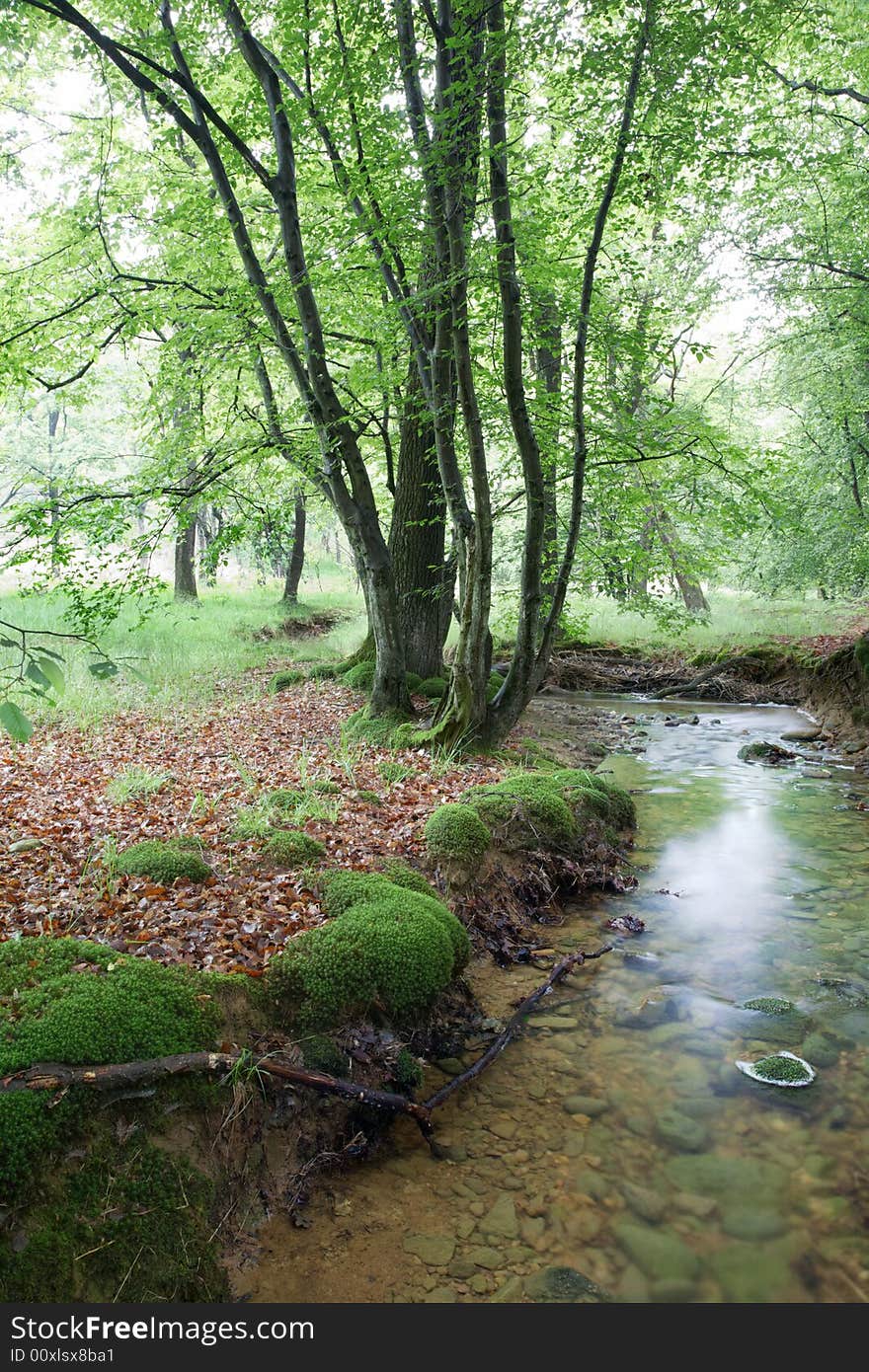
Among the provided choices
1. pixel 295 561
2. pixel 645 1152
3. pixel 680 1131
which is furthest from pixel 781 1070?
pixel 295 561

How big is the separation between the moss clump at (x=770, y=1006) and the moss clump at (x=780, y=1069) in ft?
1.55

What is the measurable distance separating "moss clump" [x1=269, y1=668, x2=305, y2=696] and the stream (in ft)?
22.9

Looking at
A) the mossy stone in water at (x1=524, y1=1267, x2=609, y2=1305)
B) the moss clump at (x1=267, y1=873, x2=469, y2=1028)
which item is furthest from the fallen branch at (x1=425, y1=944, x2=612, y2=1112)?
the mossy stone in water at (x1=524, y1=1267, x2=609, y2=1305)

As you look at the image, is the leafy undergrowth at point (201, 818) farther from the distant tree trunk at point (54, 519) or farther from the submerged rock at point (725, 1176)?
the submerged rock at point (725, 1176)

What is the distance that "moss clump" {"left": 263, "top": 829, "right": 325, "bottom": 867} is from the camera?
4.99m

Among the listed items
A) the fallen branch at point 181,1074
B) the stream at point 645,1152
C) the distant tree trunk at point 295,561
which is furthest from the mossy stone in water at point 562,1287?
the distant tree trunk at point 295,561

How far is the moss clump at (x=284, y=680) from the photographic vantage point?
11.9 metres

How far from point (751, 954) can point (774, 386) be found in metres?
16.0

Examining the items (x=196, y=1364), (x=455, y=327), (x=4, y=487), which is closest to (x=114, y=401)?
(x=4, y=487)

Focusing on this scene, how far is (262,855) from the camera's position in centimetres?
500

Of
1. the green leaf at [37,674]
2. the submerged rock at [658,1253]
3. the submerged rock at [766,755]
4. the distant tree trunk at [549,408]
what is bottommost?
the submerged rock at [658,1253]

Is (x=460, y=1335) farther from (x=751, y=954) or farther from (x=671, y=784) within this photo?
(x=671, y=784)

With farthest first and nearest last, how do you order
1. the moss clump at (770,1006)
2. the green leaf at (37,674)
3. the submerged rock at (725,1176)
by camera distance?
the moss clump at (770,1006) < the submerged rock at (725,1176) < the green leaf at (37,674)

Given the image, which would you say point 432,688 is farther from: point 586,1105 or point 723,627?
point 723,627
